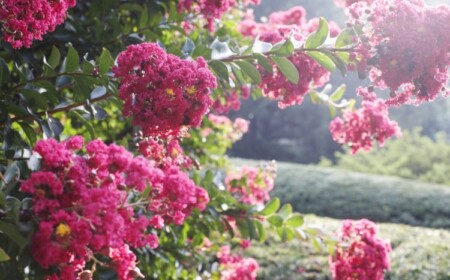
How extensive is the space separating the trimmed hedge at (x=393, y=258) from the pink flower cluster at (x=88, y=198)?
359 centimetres

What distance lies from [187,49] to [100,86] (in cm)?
41

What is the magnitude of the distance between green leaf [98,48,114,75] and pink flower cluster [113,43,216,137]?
0.20 metres

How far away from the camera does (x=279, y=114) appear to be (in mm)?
19297

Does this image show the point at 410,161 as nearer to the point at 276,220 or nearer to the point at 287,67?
the point at 276,220

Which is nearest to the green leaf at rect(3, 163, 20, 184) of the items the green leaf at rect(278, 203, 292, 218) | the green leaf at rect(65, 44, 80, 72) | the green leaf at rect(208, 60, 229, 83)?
the green leaf at rect(65, 44, 80, 72)

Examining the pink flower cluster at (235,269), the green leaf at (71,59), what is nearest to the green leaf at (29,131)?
the green leaf at (71,59)

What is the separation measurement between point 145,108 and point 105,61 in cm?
33

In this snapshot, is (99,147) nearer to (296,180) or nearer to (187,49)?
(187,49)

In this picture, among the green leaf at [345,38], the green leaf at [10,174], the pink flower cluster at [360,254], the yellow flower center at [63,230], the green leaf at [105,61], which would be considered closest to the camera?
the yellow flower center at [63,230]

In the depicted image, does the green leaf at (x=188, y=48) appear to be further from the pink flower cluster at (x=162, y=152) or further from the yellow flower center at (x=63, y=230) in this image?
the yellow flower center at (x=63, y=230)

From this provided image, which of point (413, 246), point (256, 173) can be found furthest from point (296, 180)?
point (256, 173)

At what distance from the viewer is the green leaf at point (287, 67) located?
199 centimetres

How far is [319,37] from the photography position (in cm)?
197

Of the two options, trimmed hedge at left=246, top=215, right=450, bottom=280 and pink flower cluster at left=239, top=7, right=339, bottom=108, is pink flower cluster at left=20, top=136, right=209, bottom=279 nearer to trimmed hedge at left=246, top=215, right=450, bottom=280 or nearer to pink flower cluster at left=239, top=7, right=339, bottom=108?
pink flower cluster at left=239, top=7, right=339, bottom=108
